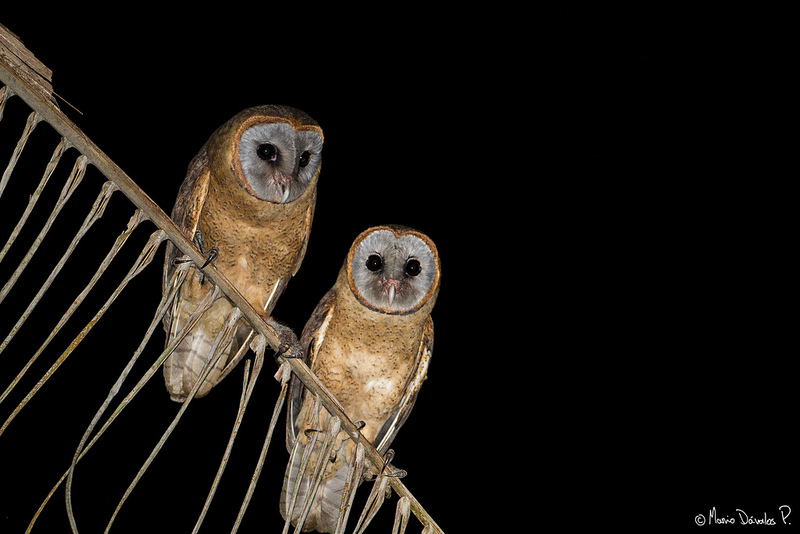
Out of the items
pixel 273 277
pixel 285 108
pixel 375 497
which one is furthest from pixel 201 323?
pixel 375 497

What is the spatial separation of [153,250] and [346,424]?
623mm

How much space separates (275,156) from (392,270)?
0.48 m

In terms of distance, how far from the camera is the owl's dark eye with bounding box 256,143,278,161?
190 cm

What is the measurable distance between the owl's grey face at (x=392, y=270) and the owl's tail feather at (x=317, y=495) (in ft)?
1.62

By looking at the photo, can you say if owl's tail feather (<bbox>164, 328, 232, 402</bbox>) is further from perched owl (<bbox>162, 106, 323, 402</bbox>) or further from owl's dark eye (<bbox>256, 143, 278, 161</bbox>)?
owl's dark eye (<bbox>256, 143, 278, 161</bbox>)

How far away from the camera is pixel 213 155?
2.01 meters

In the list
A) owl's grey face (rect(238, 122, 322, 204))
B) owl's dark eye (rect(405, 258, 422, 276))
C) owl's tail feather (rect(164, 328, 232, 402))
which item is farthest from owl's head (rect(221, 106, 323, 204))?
owl's tail feather (rect(164, 328, 232, 402))

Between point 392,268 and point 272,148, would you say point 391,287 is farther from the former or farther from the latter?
point 272,148

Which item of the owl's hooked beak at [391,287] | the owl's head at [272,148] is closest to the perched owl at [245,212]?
the owl's head at [272,148]

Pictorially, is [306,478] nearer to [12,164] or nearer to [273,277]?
[273,277]

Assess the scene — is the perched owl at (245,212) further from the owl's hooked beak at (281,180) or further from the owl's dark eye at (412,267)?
the owl's dark eye at (412,267)

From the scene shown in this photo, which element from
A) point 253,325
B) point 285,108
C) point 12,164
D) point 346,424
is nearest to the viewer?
point 12,164

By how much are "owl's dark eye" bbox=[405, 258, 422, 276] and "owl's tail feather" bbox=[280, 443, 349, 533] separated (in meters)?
0.59

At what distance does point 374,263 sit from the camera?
82.6 inches
